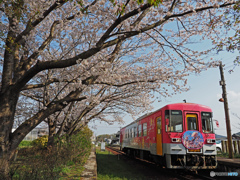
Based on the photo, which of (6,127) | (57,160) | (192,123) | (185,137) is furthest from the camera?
(192,123)

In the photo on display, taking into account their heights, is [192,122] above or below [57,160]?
above

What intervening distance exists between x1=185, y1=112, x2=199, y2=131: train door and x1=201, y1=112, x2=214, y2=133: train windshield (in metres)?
0.27

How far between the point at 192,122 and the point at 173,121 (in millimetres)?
Answer: 940

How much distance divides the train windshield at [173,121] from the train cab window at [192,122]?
41cm

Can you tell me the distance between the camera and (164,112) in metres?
8.69

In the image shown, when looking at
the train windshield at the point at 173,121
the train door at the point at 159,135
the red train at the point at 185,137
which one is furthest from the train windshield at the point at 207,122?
the train door at the point at 159,135

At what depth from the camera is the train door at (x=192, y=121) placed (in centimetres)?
871

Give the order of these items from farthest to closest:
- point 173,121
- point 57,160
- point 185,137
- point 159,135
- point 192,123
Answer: point 159,135, point 192,123, point 173,121, point 185,137, point 57,160

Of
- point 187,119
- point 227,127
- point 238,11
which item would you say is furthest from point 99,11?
point 227,127

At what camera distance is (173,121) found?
8594mm

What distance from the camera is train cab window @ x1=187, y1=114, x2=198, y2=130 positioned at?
8727mm

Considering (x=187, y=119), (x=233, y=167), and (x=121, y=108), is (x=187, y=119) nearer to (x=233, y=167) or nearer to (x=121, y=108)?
(x=233, y=167)

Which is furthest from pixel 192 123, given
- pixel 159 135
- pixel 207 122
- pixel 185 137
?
pixel 159 135

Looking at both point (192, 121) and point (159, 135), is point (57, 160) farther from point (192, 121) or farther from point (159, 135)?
point (192, 121)
